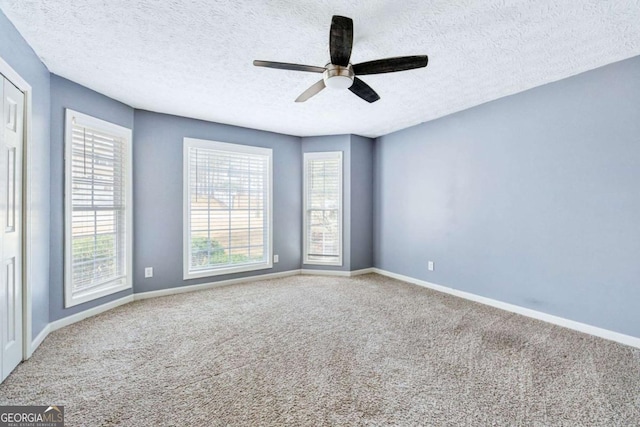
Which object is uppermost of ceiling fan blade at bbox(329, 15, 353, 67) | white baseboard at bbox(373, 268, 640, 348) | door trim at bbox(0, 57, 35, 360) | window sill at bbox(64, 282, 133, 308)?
ceiling fan blade at bbox(329, 15, 353, 67)

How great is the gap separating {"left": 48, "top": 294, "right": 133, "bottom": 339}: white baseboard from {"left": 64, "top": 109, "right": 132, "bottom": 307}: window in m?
0.14

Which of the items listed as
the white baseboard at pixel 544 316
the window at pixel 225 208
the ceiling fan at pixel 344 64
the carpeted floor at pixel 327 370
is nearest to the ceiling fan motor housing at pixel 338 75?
the ceiling fan at pixel 344 64

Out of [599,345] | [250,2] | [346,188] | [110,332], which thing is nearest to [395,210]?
[346,188]

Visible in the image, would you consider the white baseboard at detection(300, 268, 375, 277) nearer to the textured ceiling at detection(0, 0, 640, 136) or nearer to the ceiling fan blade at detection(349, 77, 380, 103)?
the textured ceiling at detection(0, 0, 640, 136)

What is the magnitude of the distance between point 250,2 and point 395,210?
3.66m

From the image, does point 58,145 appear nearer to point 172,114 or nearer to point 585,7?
point 172,114

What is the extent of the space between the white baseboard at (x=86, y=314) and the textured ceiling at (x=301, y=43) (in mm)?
2420

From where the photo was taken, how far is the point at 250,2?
1.80 meters

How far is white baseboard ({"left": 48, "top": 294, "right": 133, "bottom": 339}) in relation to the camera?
9.01ft

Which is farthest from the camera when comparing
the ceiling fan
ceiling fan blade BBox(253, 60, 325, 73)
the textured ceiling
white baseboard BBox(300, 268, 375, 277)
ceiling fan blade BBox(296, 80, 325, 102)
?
white baseboard BBox(300, 268, 375, 277)

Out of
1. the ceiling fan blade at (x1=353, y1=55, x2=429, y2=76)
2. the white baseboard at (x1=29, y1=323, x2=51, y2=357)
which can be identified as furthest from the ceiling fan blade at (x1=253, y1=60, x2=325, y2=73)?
the white baseboard at (x1=29, y1=323, x2=51, y2=357)

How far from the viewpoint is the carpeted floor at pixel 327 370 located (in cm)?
163

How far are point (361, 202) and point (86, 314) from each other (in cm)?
403

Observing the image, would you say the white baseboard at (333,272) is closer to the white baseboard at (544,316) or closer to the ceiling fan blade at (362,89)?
the white baseboard at (544,316)
